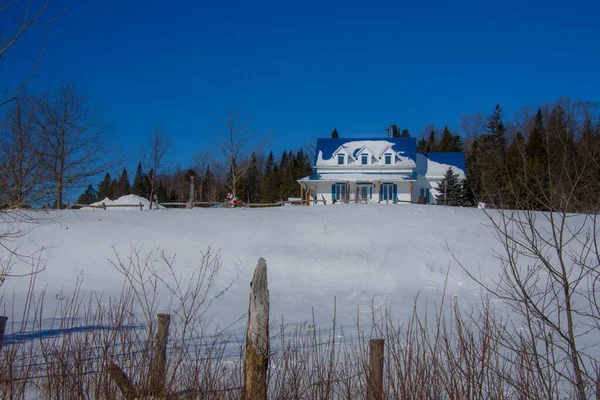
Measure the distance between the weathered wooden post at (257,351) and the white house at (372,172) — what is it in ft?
111

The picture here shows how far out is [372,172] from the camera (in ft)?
129

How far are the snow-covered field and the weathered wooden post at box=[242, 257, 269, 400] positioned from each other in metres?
10.7

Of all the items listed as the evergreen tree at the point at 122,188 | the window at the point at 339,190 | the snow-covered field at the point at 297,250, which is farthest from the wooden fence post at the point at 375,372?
the evergreen tree at the point at 122,188

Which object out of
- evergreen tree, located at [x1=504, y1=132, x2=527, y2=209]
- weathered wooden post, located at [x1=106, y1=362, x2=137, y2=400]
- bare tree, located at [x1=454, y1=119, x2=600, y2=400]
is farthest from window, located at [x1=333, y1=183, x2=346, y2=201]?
weathered wooden post, located at [x1=106, y1=362, x2=137, y2=400]

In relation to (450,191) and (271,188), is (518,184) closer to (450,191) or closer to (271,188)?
(450,191)

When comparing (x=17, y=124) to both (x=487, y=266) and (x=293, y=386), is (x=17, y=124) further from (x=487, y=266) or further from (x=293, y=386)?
(x=487, y=266)

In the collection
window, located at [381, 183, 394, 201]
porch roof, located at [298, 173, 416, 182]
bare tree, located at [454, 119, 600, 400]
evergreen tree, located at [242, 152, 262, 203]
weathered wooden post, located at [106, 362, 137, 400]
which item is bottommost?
weathered wooden post, located at [106, 362, 137, 400]

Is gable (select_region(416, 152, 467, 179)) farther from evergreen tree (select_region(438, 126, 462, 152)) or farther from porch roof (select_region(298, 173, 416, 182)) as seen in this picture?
evergreen tree (select_region(438, 126, 462, 152))

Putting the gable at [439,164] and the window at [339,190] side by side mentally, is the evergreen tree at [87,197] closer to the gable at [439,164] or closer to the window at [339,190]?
the window at [339,190]

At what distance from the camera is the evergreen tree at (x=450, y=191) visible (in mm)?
35844

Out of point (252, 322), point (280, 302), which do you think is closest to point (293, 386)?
point (252, 322)

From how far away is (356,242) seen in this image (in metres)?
21.4

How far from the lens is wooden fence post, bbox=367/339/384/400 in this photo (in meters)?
3.59

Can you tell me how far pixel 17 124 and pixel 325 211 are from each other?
1888 centimetres
